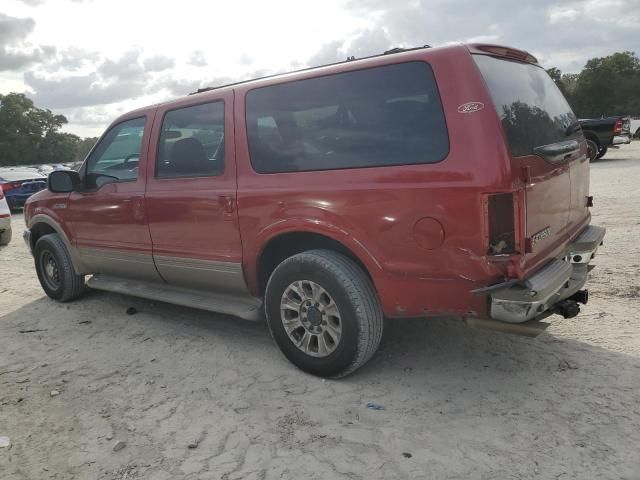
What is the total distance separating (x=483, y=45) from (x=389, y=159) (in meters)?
0.88

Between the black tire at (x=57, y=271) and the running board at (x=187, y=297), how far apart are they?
44cm

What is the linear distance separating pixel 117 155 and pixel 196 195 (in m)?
1.31

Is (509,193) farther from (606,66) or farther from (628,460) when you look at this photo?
(606,66)

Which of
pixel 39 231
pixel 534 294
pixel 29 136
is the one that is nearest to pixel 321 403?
pixel 534 294

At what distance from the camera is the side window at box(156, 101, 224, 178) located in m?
3.91

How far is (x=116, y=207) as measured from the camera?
4641 millimetres

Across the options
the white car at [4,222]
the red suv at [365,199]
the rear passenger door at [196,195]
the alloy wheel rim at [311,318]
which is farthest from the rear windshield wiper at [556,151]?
the white car at [4,222]

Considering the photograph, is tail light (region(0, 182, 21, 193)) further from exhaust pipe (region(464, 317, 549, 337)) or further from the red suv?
exhaust pipe (region(464, 317, 549, 337))

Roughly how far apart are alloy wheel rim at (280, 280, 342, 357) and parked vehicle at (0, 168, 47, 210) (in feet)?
43.3

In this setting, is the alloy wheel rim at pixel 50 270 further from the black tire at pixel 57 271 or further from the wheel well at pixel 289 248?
the wheel well at pixel 289 248

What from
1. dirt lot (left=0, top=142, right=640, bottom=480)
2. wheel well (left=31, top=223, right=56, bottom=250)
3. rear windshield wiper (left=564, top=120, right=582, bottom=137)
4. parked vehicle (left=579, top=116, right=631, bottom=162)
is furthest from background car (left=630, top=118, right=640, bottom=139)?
wheel well (left=31, top=223, right=56, bottom=250)

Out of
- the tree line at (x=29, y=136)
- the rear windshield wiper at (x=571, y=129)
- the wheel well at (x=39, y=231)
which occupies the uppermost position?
the tree line at (x=29, y=136)

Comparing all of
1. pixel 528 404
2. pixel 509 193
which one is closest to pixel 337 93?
pixel 509 193

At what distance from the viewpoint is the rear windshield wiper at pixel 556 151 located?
119 inches
